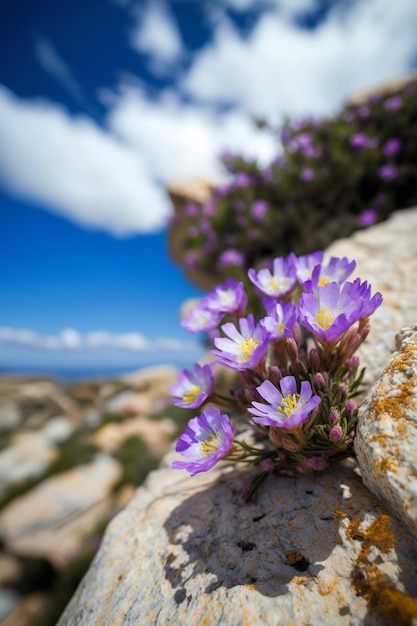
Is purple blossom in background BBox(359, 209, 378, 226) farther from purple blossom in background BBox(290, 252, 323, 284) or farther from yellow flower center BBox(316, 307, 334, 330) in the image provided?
yellow flower center BBox(316, 307, 334, 330)

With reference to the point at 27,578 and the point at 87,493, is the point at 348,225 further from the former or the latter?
the point at 27,578

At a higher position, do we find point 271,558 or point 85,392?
point 85,392

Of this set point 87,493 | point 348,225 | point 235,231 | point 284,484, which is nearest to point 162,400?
point 87,493

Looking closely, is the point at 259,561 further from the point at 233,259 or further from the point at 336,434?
the point at 233,259

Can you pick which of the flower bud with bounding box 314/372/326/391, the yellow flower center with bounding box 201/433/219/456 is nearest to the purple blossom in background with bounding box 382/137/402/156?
the flower bud with bounding box 314/372/326/391

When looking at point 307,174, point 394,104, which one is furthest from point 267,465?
point 394,104

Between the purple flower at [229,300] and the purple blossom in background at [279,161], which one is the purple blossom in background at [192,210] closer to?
the purple blossom in background at [279,161]
